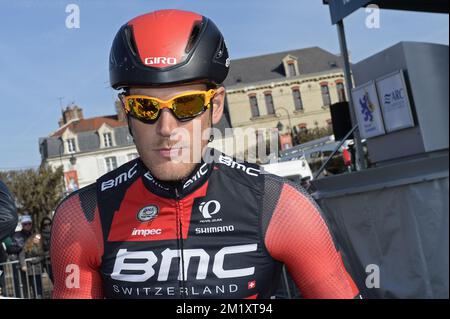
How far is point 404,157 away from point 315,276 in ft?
15.9

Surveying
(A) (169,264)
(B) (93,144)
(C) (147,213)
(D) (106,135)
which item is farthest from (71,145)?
(A) (169,264)

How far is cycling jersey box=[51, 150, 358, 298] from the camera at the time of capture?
5.22 feet

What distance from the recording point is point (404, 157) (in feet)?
19.9

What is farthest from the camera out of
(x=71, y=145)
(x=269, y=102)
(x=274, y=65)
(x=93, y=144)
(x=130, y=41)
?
(x=274, y=65)

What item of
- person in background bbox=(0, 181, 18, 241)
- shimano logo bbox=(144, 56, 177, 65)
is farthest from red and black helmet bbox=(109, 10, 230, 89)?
person in background bbox=(0, 181, 18, 241)

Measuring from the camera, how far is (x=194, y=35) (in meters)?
1.63

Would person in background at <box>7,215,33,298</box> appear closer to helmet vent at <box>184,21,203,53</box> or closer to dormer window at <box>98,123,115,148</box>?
helmet vent at <box>184,21,203,53</box>

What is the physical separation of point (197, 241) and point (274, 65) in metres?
67.2

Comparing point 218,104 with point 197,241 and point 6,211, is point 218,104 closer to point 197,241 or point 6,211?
point 197,241

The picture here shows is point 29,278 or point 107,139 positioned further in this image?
point 107,139

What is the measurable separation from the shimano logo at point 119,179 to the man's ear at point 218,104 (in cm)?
37

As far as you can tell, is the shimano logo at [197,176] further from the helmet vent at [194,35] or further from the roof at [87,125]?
the roof at [87,125]

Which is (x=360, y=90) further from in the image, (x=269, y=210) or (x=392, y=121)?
(x=269, y=210)
